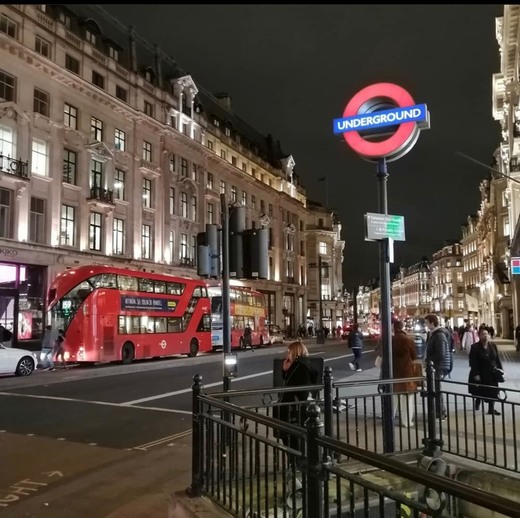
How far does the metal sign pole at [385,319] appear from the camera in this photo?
7.18 m

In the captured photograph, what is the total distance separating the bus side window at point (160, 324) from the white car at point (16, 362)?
8136mm

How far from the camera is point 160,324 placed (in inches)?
1110

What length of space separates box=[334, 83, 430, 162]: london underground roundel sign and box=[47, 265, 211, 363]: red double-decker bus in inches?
704

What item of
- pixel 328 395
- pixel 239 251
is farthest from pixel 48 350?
pixel 328 395

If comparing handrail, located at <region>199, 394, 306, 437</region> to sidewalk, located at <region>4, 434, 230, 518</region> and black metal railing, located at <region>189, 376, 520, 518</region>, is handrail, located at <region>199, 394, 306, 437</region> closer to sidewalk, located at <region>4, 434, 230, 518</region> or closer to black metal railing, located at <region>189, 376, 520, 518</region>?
black metal railing, located at <region>189, 376, 520, 518</region>

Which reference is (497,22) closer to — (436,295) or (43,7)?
(43,7)

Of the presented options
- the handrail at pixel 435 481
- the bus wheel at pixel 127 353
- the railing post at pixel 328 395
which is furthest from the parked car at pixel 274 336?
the handrail at pixel 435 481

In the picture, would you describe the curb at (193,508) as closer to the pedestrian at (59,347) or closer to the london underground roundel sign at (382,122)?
the london underground roundel sign at (382,122)

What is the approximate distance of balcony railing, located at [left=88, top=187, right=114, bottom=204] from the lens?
1396 inches

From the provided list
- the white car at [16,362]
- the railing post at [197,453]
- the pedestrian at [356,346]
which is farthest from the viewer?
the pedestrian at [356,346]

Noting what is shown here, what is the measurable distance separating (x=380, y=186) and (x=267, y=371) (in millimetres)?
15957

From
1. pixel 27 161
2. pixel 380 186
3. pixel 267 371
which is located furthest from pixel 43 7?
pixel 380 186

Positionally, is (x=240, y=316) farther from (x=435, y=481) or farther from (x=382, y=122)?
(x=435, y=481)

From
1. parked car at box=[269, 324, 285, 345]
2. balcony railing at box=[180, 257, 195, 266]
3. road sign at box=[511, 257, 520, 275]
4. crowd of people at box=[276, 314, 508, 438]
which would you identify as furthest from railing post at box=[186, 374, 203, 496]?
parked car at box=[269, 324, 285, 345]
